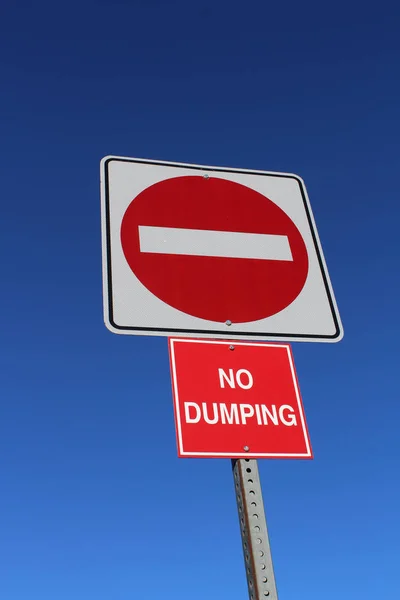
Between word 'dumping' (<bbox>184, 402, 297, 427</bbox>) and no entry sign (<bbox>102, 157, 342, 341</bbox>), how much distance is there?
235 millimetres

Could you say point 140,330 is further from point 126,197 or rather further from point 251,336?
point 126,197

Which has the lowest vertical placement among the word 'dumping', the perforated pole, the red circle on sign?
the perforated pole

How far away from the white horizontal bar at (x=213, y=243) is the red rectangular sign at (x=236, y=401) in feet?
1.19

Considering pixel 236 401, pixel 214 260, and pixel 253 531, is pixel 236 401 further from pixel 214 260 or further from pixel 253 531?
pixel 214 260

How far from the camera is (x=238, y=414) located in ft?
4.85

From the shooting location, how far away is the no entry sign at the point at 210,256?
1.63 metres

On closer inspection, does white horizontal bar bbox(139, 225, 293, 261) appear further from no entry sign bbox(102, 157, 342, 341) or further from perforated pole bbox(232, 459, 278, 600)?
perforated pole bbox(232, 459, 278, 600)

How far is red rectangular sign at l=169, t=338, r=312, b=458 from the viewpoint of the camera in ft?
4.66

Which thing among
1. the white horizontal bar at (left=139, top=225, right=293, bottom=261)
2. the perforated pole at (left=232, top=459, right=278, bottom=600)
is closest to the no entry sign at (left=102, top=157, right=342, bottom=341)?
the white horizontal bar at (left=139, top=225, right=293, bottom=261)

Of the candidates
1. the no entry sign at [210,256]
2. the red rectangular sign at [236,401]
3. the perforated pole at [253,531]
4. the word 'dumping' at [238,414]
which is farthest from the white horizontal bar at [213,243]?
the perforated pole at [253,531]

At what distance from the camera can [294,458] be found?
1.45 meters

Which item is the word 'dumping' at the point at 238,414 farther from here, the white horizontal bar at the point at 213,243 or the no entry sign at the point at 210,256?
the white horizontal bar at the point at 213,243

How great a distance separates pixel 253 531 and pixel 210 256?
2.96 ft

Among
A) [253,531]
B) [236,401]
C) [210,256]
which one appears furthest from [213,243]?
[253,531]
